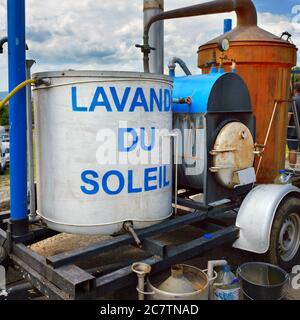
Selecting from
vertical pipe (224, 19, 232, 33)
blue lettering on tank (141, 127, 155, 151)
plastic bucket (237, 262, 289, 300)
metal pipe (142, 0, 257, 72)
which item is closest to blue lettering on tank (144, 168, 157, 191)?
blue lettering on tank (141, 127, 155, 151)

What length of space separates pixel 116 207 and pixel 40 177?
2.20 ft

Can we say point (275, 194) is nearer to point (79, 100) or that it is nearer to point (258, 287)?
point (258, 287)

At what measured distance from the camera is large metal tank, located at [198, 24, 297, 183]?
163 inches

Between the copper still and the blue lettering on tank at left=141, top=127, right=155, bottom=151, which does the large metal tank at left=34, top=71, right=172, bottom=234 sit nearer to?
the blue lettering on tank at left=141, top=127, right=155, bottom=151

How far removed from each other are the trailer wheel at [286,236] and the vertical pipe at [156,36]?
2716mm

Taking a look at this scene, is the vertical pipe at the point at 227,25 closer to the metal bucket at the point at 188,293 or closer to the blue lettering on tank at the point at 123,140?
the blue lettering on tank at the point at 123,140

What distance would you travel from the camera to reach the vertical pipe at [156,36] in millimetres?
4973

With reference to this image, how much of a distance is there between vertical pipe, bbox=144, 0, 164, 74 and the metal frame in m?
2.73

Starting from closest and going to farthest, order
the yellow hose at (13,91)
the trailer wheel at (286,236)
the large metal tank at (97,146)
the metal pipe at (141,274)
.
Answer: the metal pipe at (141,274), the yellow hose at (13,91), the large metal tank at (97,146), the trailer wheel at (286,236)

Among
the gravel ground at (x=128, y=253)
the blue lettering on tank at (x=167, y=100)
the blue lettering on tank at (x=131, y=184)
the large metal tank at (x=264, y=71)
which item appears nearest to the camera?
the blue lettering on tank at (x=131, y=184)

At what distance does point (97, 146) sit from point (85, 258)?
2.57ft

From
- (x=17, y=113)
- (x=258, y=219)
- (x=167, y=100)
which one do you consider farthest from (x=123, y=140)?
(x=258, y=219)

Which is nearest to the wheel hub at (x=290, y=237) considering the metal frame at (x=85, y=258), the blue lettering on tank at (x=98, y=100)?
the metal frame at (x=85, y=258)

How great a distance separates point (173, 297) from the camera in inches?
92.1
